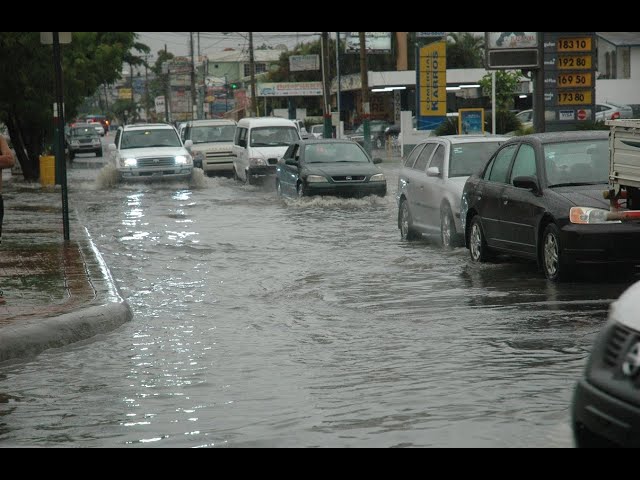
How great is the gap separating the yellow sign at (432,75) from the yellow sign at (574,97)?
607 inches

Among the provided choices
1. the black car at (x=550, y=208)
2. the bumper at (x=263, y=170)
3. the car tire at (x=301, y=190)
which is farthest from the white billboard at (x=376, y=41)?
the black car at (x=550, y=208)

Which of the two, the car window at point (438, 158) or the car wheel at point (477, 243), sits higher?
the car window at point (438, 158)

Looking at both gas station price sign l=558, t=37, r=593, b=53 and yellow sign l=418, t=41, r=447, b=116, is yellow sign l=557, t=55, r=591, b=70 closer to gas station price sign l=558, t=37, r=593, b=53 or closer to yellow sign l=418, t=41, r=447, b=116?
gas station price sign l=558, t=37, r=593, b=53

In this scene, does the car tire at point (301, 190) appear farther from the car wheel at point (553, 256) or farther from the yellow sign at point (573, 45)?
the car wheel at point (553, 256)

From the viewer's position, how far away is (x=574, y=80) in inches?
1196

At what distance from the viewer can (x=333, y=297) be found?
42.7 feet

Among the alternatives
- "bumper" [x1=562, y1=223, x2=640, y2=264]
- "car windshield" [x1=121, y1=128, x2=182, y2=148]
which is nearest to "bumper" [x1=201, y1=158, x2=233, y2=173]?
"car windshield" [x1=121, y1=128, x2=182, y2=148]

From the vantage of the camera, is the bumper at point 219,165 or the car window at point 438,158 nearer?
the car window at point 438,158

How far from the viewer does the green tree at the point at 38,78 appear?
1411 inches

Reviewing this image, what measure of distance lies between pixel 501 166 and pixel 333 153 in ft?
43.3

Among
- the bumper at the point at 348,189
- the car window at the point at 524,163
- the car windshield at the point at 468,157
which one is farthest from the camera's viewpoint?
the bumper at the point at 348,189
